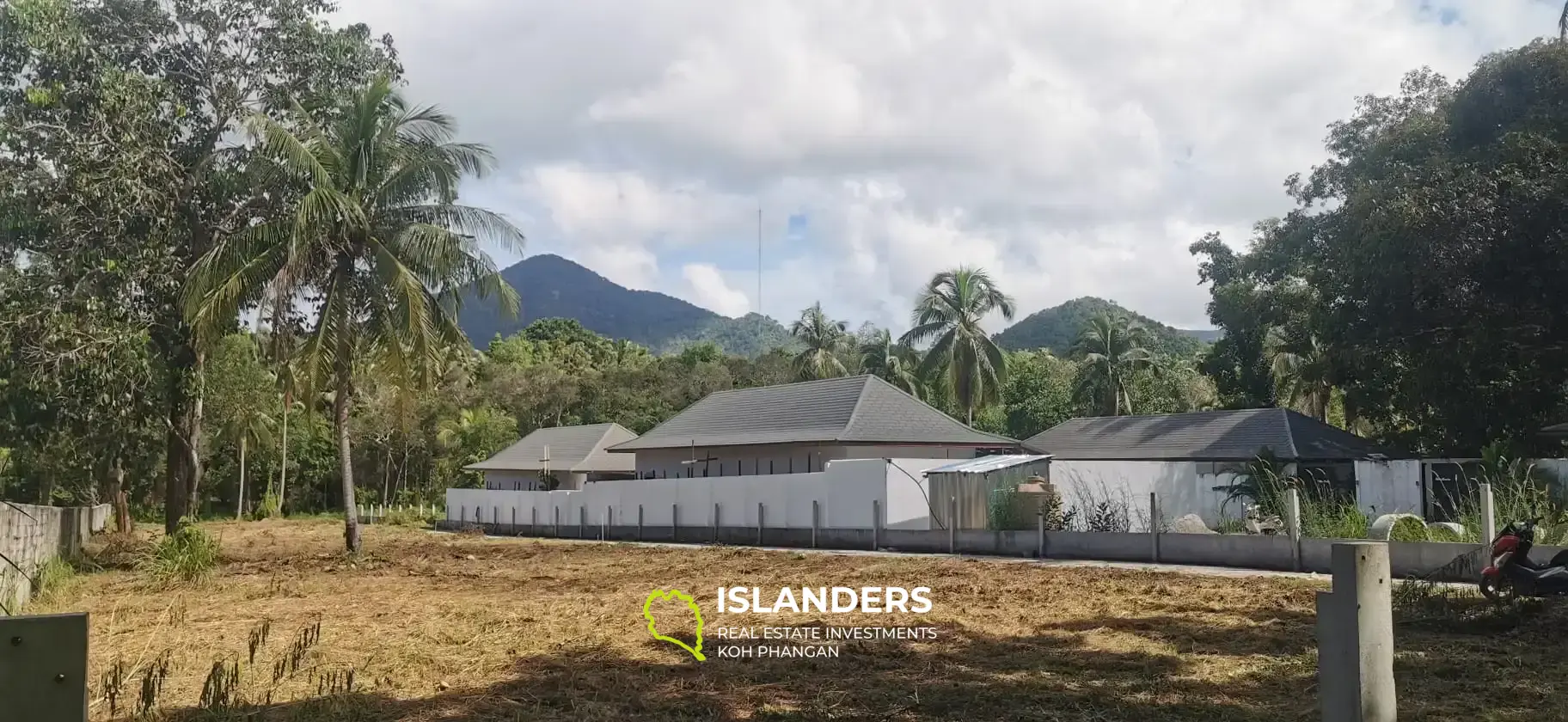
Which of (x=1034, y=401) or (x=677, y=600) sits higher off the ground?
(x=1034, y=401)

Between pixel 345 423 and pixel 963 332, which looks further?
pixel 963 332

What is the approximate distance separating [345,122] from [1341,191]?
23.5 meters

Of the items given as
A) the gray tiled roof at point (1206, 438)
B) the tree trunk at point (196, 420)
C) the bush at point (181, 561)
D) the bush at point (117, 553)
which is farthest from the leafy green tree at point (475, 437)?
the bush at point (181, 561)

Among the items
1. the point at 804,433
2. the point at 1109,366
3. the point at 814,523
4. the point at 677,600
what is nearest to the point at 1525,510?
the point at 677,600

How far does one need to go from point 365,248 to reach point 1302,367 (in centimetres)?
2316

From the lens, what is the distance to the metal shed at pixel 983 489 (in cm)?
1909

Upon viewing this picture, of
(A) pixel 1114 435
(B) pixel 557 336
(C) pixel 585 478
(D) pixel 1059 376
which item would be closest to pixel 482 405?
(C) pixel 585 478

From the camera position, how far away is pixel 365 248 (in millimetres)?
19953

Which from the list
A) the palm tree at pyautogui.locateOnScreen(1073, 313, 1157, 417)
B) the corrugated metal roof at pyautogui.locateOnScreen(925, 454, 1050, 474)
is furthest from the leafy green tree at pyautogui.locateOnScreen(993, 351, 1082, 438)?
the corrugated metal roof at pyautogui.locateOnScreen(925, 454, 1050, 474)

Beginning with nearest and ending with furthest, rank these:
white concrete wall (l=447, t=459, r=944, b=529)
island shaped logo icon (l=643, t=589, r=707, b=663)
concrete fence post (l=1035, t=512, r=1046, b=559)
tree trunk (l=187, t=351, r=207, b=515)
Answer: island shaped logo icon (l=643, t=589, r=707, b=663) → concrete fence post (l=1035, t=512, r=1046, b=559) → tree trunk (l=187, t=351, r=207, b=515) → white concrete wall (l=447, t=459, r=944, b=529)

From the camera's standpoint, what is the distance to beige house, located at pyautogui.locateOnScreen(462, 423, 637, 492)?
39875 millimetres

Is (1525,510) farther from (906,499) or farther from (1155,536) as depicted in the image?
(906,499)

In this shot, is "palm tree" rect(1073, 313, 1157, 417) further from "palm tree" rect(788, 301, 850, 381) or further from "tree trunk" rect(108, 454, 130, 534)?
"tree trunk" rect(108, 454, 130, 534)

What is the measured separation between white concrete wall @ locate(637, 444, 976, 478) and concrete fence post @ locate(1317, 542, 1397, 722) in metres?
22.3
